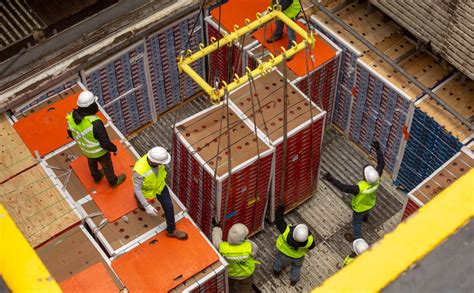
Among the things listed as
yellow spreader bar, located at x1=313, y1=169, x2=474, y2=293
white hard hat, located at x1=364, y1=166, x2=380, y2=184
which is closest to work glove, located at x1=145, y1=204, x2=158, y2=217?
white hard hat, located at x1=364, y1=166, x2=380, y2=184

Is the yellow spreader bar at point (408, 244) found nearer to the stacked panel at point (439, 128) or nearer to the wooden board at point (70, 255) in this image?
the wooden board at point (70, 255)

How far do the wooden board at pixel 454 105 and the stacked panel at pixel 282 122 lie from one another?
1825 mm

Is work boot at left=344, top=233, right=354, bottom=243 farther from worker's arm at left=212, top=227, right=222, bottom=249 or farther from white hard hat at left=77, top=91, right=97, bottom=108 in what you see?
white hard hat at left=77, top=91, right=97, bottom=108

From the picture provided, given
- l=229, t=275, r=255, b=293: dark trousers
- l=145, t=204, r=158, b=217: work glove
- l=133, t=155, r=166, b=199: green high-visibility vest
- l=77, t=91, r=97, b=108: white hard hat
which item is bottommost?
l=229, t=275, r=255, b=293: dark trousers

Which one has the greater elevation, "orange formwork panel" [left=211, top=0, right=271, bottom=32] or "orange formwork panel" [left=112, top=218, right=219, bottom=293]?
"orange formwork panel" [left=211, top=0, right=271, bottom=32]

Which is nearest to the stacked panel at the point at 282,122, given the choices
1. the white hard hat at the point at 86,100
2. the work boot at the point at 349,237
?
the work boot at the point at 349,237

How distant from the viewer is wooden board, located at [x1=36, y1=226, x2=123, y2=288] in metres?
9.81

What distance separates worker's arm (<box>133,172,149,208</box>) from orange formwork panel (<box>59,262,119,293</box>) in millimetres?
1028

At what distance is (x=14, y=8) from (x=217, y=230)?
21.2ft

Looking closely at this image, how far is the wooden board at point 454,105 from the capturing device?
11.6m

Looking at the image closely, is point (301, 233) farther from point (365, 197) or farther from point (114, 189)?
point (114, 189)

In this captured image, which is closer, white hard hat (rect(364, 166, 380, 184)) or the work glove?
the work glove

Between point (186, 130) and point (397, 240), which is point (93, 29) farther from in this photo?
point (397, 240)

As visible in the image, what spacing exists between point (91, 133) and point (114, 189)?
1.17 metres
